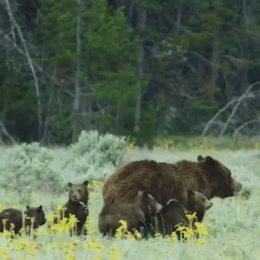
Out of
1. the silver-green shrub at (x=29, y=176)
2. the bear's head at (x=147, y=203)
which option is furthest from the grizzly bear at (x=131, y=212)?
the silver-green shrub at (x=29, y=176)

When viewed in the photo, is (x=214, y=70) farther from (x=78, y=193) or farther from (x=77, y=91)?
(x=78, y=193)

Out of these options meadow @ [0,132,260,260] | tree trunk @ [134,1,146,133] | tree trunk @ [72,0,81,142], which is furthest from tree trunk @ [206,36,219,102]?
meadow @ [0,132,260,260]

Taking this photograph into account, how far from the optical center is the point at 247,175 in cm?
1559

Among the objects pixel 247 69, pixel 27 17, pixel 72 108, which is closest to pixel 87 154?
pixel 72 108

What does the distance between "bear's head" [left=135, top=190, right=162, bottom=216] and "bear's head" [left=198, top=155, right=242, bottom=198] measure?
1195mm

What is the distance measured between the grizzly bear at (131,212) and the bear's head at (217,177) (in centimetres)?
121

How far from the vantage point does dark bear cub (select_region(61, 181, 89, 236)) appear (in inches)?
415

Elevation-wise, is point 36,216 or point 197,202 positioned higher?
point 197,202

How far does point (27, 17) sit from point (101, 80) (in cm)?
534

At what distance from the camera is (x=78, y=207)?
1072 cm

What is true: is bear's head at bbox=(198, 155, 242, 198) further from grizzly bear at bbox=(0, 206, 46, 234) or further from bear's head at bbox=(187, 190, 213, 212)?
grizzly bear at bbox=(0, 206, 46, 234)

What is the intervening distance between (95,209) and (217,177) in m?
2.08

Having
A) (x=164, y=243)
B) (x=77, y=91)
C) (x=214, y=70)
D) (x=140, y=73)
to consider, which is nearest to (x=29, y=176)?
(x=164, y=243)

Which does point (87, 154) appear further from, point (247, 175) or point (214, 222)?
point (214, 222)
